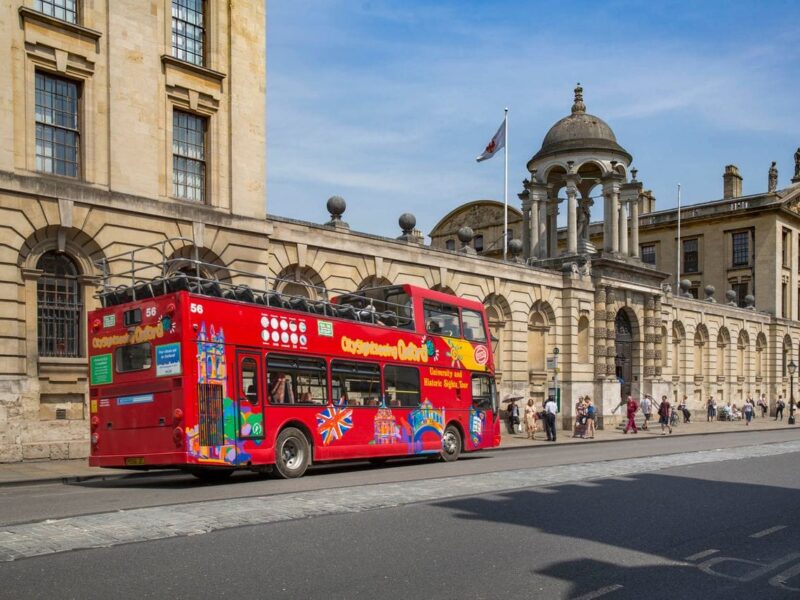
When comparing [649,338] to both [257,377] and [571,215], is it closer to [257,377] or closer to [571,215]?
[571,215]

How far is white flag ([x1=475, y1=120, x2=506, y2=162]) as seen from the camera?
4006cm

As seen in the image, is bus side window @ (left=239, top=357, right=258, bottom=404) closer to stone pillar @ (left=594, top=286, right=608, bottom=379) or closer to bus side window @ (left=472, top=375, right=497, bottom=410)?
bus side window @ (left=472, top=375, right=497, bottom=410)

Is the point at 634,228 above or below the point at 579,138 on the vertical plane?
below

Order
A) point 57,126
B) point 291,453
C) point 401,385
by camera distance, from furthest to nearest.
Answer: point 57,126, point 401,385, point 291,453

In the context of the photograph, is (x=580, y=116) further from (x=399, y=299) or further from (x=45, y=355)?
(x=45, y=355)

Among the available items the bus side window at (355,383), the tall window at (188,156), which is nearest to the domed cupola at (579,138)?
the tall window at (188,156)

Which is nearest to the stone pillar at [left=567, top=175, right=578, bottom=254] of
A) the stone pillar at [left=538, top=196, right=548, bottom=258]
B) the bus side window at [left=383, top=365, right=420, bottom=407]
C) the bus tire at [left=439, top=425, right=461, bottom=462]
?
the stone pillar at [left=538, top=196, right=548, bottom=258]

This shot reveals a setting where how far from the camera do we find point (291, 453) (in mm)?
17781

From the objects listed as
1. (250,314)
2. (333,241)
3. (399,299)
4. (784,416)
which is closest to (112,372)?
(250,314)

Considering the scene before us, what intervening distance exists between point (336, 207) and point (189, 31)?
291 inches

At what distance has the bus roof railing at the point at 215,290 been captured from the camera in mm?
15844

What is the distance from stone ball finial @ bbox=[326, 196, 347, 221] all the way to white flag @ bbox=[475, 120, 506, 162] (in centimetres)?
1317

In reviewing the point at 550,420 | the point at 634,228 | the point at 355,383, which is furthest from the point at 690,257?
the point at 355,383

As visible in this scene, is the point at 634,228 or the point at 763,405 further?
the point at 763,405
